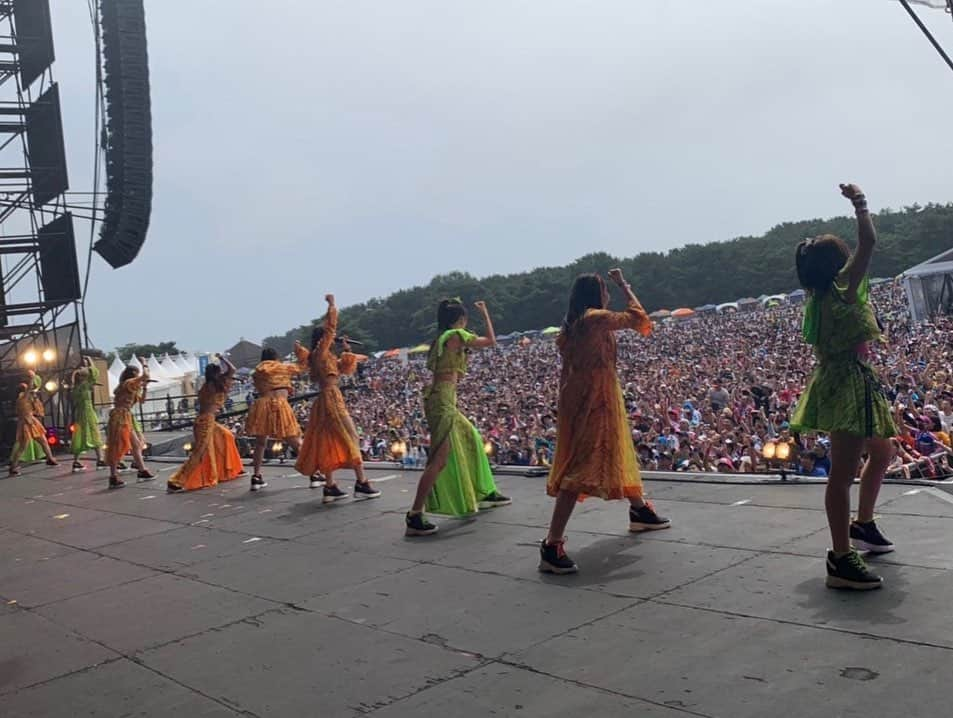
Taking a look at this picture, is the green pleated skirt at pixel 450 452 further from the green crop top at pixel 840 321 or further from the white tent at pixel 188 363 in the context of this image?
the white tent at pixel 188 363

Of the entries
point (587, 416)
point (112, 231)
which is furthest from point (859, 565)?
point (112, 231)

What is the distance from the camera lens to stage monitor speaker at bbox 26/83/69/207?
18.7 m

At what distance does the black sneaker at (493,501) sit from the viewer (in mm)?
6859

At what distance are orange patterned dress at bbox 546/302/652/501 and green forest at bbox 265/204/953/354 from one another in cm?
6552

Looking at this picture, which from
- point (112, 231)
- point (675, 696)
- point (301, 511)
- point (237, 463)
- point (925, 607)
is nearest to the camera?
point (675, 696)

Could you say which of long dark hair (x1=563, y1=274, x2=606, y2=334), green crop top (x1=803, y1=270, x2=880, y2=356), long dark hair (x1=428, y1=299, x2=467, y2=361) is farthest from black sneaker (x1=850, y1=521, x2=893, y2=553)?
long dark hair (x1=428, y1=299, x2=467, y2=361)

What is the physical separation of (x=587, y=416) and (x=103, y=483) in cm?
969

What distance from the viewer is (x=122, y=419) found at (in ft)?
38.9

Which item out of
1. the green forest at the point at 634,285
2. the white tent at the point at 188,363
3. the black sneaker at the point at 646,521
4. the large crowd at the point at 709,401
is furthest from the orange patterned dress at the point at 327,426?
the green forest at the point at 634,285

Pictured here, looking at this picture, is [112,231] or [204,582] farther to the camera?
[112,231]

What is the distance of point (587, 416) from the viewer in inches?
195

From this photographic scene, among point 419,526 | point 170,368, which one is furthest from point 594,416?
point 170,368

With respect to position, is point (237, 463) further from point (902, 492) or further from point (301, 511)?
point (902, 492)

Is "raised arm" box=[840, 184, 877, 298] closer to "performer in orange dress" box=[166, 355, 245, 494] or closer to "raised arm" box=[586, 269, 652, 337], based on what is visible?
"raised arm" box=[586, 269, 652, 337]
